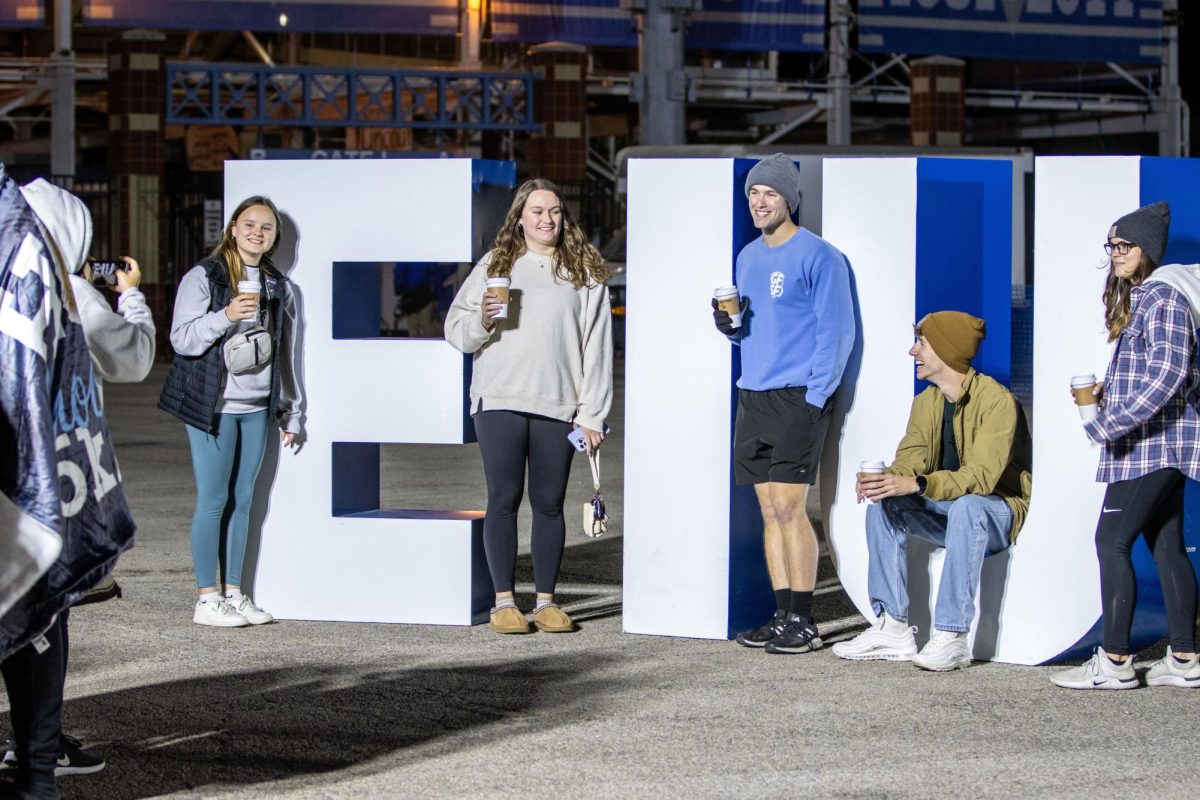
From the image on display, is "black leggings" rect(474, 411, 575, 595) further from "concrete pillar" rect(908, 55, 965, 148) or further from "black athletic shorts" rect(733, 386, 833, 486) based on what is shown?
"concrete pillar" rect(908, 55, 965, 148)

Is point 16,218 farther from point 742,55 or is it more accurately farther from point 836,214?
point 742,55

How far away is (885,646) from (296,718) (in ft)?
7.28

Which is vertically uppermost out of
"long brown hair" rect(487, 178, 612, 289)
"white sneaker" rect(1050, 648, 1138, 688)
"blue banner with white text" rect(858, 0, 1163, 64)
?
"blue banner with white text" rect(858, 0, 1163, 64)

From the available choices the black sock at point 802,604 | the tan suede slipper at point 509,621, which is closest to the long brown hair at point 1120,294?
the black sock at point 802,604

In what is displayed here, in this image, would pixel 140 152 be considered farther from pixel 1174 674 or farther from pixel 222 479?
pixel 1174 674

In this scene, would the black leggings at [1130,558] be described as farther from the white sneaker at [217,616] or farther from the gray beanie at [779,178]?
the white sneaker at [217,616]

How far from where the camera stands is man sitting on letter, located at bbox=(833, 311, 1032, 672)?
20.5 feet

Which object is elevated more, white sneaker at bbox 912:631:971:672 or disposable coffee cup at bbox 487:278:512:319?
disposable coffee cup at bbox 487:278:512:319

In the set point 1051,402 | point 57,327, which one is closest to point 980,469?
point 1051,402

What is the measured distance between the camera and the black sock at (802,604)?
21.7 ft

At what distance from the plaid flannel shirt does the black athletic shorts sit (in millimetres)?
1129

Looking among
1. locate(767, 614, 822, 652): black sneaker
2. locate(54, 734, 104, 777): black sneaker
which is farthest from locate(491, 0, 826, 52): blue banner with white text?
locate(54, 734, 104, 777): black sneaker

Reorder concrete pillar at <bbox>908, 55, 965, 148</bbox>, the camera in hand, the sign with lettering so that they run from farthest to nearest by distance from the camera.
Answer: concrete pillar at <bbox>908, 55, 965, 148</bbox> < the sign with lettering < the camera in hand

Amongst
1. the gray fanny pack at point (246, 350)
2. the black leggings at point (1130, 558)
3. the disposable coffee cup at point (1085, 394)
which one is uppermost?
the gray fanny pack at point (246, 350)
